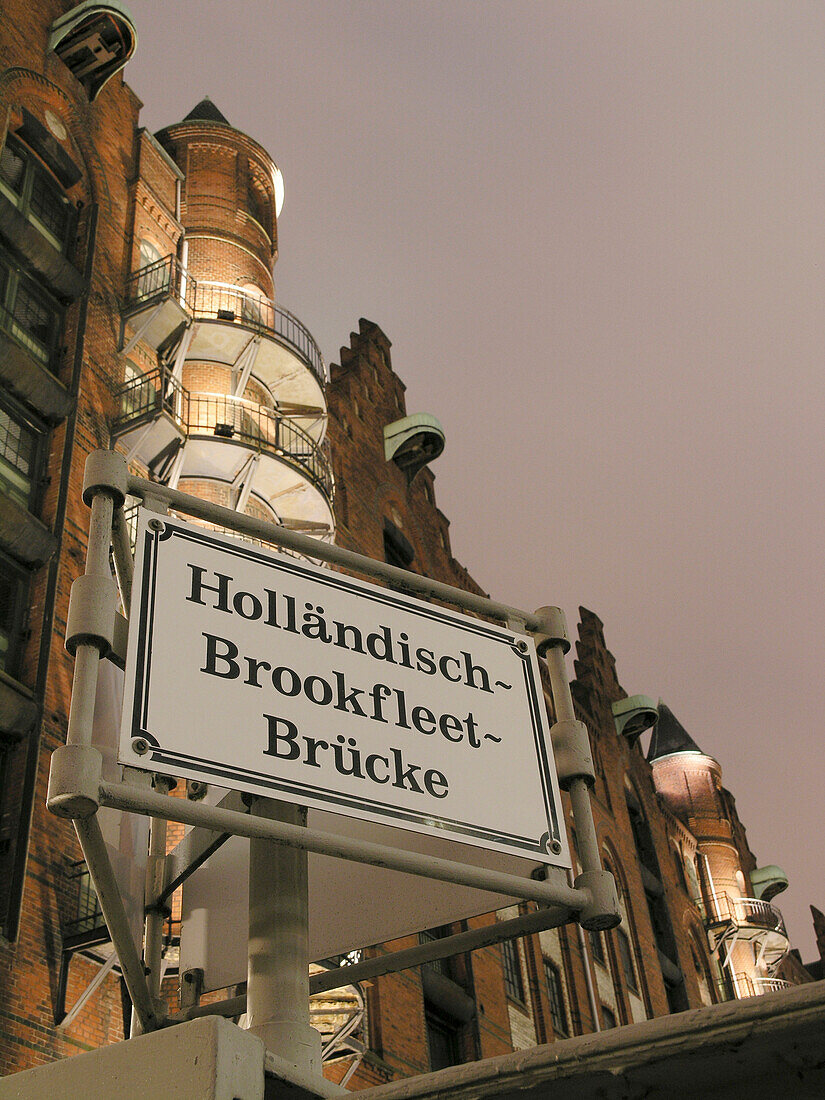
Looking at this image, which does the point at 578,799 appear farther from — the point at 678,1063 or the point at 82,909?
the point at 82,909

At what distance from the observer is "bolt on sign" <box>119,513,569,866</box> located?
326 cm

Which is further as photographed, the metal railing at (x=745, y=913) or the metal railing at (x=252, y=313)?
the metal railing at (x=745, y=913)

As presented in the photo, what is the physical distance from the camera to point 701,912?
1686 inches

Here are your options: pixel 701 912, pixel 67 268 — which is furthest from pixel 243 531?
pixel 701 912

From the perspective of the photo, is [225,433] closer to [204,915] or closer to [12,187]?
[12,187]

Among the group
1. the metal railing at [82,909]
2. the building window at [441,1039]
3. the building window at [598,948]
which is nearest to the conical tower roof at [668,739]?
the building window at [598,948]

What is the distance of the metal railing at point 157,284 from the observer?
19641 mm

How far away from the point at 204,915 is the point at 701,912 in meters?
41.6

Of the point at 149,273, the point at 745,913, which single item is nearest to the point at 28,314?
the point at 149,273

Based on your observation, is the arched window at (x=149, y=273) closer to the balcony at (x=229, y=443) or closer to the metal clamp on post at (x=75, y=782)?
the balcony at (x=229, y=443)

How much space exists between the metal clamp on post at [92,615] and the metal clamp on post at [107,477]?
354 mm

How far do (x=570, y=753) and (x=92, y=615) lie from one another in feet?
5.20

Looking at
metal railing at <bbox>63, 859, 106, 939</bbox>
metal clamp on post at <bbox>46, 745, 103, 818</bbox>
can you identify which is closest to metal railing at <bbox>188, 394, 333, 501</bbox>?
metal railing at <bbox>63, 859, 106, 939</bbox>

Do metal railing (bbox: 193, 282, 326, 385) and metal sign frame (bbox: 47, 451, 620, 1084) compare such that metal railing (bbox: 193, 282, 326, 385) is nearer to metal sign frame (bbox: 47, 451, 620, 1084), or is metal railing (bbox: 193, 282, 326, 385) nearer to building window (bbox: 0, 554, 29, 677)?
building window (bbox: 0, 554, 29, 677)
